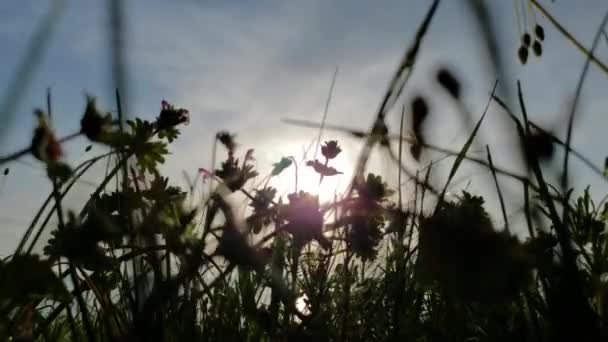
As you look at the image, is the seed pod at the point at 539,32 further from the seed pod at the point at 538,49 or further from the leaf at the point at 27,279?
the leaf at the point at 27,279

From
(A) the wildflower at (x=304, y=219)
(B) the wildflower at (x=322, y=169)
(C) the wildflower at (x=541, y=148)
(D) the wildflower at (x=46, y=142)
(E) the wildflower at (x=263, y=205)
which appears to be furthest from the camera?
(B) the wildflower at (x=322, y=169)

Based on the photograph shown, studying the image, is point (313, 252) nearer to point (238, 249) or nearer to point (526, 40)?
point (526, 40)

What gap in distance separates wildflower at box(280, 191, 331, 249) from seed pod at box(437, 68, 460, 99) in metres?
0.33

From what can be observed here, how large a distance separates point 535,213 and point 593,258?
2.52 ft

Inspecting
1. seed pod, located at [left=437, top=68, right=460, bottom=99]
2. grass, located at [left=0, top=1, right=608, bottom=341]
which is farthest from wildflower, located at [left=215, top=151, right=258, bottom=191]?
seed pod, located at [left=437, top=68, right=460, bottom=99]

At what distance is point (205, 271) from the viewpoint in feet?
5.49

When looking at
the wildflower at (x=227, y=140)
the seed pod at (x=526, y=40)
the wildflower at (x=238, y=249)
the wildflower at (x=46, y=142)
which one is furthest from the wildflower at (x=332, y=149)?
the wildflower at (x=238, y=249)

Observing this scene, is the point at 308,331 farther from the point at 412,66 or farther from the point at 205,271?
the point at 412,66

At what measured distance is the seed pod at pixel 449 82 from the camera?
847 millimetres

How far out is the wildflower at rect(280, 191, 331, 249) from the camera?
1.11 meters

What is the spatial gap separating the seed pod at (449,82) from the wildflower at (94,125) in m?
0.58

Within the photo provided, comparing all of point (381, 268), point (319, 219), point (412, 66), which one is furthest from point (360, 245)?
point (381, 268)

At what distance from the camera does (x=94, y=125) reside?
3.90ft

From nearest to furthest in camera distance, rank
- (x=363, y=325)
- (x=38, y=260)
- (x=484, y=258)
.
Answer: (x=484, y=258) → (x=38, y=260) → (x=363, y=325)
